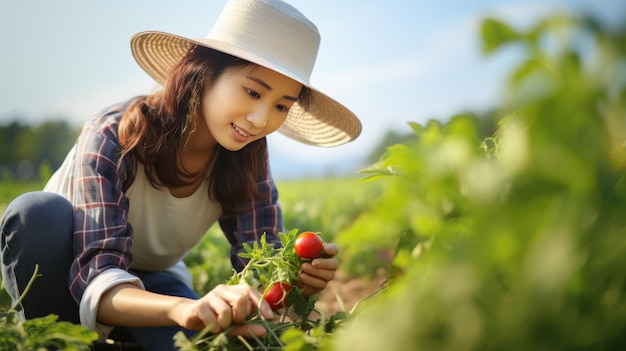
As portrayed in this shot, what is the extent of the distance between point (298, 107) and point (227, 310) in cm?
153

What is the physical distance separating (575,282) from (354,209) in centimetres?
822

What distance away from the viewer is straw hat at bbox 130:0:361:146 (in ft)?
6.55

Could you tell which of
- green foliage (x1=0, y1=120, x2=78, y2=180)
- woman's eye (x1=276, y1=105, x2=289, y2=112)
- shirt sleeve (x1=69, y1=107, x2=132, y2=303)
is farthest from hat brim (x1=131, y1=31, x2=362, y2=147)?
green foliage (x1=0, y1=120, x2=78, y2=180)

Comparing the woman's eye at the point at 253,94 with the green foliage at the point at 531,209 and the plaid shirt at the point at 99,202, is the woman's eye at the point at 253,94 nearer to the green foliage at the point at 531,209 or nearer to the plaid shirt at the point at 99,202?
the plaid shirt at the point at 99,202

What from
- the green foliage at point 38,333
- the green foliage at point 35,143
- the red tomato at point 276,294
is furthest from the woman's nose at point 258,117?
the green foliage at point 35,143

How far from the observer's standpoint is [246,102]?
1898 mm

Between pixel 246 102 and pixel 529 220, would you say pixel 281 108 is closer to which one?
pixel 246 102

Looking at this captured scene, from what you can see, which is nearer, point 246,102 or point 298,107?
point 246,102

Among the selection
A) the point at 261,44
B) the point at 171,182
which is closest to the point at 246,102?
the point at 261,44

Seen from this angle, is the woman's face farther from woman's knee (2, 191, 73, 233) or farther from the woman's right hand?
the woman's right hand

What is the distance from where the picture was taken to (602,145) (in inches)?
23.7

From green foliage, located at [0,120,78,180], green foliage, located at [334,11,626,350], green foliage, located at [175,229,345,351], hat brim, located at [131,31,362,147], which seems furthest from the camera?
green foliage, located at [0,120,78,180]

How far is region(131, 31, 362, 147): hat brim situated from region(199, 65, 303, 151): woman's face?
0.10 meters

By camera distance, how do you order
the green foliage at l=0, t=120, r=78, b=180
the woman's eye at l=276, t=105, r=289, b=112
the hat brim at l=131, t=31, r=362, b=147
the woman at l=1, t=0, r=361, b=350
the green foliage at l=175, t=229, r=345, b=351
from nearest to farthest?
1. the green foliage at l=175, t=229, r=345, b=351
2. the woman at l=1, t=0, r=361, b=350
3. the woman's eye at l=276, t=105, r=289, b=112
4. the hat brim at l=131, t=31, r=362, b=147
5. the green foliage at l=0, t=120, r=78, b=180
